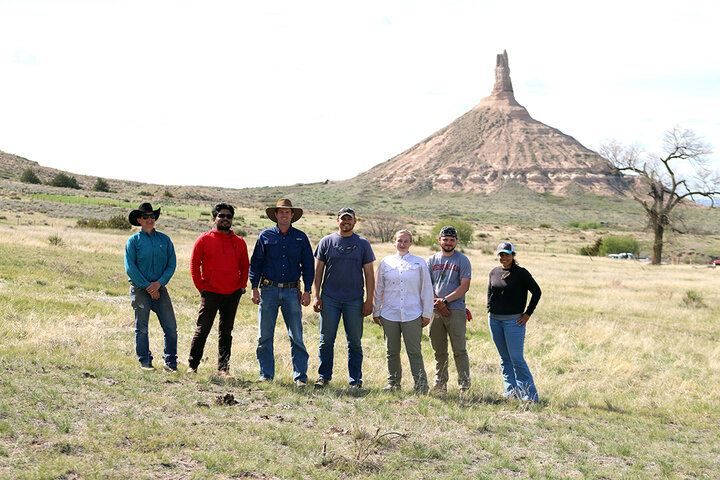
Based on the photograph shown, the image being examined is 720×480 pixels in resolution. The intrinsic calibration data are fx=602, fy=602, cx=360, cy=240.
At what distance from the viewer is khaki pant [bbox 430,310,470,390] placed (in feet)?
26.2

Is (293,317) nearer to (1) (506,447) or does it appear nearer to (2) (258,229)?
(1) (506,447)

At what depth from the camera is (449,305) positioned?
8023mm

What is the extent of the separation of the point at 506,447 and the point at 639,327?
12627 mm

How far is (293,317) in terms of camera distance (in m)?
7.68

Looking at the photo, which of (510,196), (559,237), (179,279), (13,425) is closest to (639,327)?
(179,279)

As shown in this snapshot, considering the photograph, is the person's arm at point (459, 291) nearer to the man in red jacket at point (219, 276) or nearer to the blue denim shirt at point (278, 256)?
the blue denim shirt at point (278, 256)

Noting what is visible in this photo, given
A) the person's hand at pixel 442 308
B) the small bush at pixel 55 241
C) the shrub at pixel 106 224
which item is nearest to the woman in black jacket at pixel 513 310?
the person's hand at pixel 442 308

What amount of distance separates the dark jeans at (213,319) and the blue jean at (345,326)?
1150mm

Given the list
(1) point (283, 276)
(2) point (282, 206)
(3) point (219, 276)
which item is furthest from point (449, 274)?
(3) point (219, 276)

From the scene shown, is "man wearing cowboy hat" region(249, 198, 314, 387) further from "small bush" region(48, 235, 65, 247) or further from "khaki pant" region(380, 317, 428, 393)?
"small bush" region(48, 235, 65, 247)

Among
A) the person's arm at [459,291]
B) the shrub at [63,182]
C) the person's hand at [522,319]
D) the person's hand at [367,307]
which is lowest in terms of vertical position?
the person's hand at [522,319]

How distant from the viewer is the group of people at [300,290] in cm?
759

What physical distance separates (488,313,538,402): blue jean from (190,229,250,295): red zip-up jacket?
3.52 meters

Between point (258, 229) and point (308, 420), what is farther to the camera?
point (258, 229)
